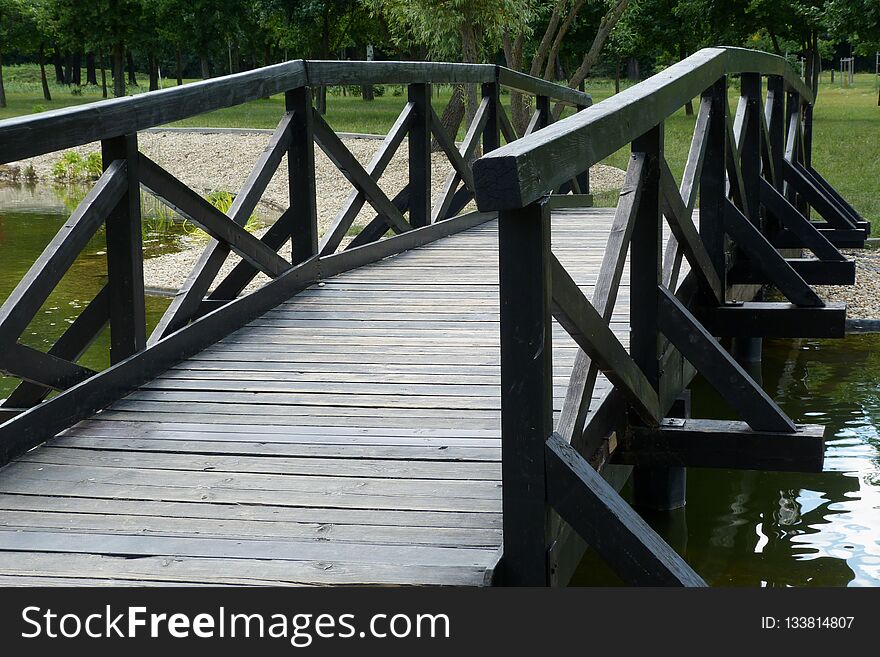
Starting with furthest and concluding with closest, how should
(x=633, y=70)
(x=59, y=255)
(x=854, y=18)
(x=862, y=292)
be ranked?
(x=633, y=70) < (x=854, y=18) < (x=862, y=292) < (x=59, y=255)

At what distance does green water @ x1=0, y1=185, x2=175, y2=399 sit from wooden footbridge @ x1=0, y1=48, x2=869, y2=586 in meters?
3.44

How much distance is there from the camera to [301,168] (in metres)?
5.58

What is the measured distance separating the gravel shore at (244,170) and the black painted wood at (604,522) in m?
10.5

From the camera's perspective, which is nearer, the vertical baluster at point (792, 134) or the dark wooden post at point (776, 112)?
the dark wooden post at point (776, 112)

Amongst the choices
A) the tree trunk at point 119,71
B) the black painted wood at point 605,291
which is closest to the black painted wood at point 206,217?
the black painted wood at point 605,291

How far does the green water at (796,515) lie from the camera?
5.38 m

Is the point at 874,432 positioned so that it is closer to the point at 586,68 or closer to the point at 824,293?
the point at 824,293

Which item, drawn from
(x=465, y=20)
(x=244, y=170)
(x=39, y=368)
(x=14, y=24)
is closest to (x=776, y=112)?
(x=39, y=368)

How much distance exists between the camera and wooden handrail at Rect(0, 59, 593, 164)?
343cm

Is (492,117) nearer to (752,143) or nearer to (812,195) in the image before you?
(752,143)

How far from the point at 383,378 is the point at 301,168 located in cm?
156

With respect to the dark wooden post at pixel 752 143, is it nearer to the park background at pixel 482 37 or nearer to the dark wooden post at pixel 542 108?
the dark wooden post at pixel 542 108

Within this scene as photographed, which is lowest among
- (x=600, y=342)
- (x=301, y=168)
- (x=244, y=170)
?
(x=244, y=170)

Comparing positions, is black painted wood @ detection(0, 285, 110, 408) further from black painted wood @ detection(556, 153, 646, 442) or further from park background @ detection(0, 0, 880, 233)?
park background @ detection(0, 0, 880, 233)
